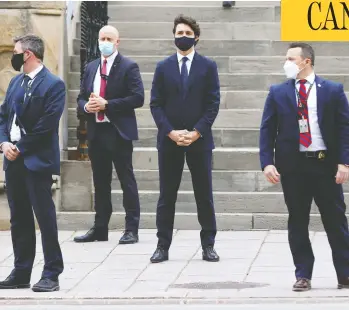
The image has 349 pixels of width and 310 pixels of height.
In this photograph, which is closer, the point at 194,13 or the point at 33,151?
the point at 33,151

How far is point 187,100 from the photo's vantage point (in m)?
11.4

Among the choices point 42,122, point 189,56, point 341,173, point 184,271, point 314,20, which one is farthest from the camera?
point 314,20

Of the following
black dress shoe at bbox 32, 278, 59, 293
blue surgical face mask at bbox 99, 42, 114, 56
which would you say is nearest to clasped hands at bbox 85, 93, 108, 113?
blue surgical face mask at bbox 99, 42, 114, 56

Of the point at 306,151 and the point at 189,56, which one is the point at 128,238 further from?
the point at 306,151

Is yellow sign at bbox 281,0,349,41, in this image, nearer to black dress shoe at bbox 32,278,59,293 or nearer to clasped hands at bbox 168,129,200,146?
clasped hands at bbox 168,129,200,146

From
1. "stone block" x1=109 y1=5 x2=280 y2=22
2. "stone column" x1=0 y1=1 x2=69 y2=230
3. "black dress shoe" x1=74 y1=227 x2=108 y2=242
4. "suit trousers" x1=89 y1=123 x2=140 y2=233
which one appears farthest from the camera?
"stone block" x1=109 y1=5 x2=280 y2=22

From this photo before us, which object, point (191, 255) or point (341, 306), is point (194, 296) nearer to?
point (341, 306)

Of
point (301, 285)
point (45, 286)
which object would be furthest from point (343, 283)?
point (45, 286)

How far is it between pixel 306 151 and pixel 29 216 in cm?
223

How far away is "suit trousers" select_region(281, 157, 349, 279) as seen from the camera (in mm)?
9867

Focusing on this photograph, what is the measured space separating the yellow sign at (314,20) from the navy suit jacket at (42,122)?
550 cm

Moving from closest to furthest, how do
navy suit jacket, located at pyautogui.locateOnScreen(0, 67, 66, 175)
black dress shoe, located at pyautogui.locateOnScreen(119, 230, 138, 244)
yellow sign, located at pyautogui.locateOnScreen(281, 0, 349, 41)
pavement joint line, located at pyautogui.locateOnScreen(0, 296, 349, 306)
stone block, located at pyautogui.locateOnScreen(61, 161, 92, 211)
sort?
pavement joint line, located at pyautogui.locateOnScreen(0, 296, 349, 306) < navy suit jacket, located at pyautogui.locateOnScreen(0, 67, 66, 175) < black dress shoe, located at pyautogui.locateOnScreen(119, 230, 138, 244) < stone block, located at pyautogui.locateOnScreen(61, 161, 92, 211) < yellow sign, located at pyautogui.locateOnScreen(281, 0, 349, 41)

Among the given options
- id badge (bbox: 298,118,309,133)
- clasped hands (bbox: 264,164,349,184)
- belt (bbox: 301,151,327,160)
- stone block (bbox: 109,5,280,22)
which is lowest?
clasped hands (bbox: 264,164,349,184)

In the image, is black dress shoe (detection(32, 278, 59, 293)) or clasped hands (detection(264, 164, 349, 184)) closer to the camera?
clasped hands (detection(264, 164, 349, 184))
